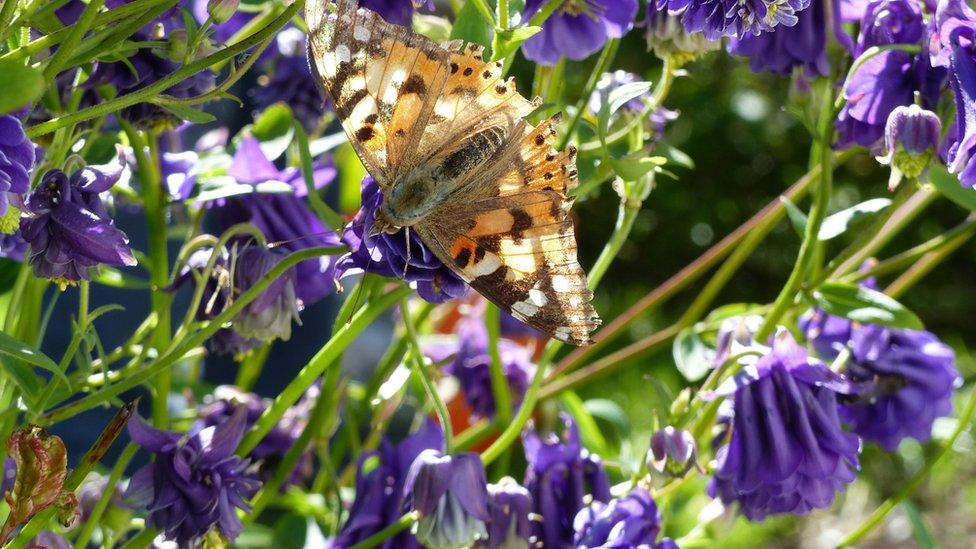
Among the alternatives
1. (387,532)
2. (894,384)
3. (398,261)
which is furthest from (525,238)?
(894,384)

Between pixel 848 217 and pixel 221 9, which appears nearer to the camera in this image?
pixel 221 9

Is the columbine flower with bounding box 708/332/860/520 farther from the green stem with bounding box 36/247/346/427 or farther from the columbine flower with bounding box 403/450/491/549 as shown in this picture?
the green stem with bounding box 36/247/346/427

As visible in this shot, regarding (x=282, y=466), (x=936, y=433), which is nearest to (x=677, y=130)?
(x=936, y=433)

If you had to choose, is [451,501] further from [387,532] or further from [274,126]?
[274,126]

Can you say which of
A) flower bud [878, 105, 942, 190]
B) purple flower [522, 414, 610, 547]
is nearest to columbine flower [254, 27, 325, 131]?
purple flower [522, 414, 610, 547]

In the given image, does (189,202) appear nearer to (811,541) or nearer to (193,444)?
(193,444)

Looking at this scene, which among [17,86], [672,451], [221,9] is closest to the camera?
[17,86]
